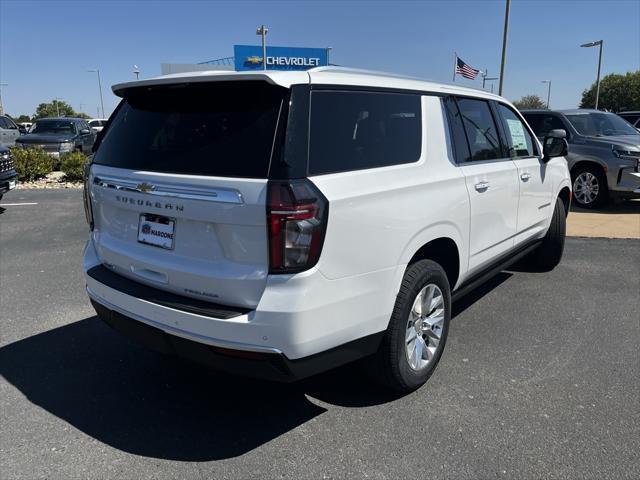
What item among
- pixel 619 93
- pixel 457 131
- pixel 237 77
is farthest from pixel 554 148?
pixel 619 93

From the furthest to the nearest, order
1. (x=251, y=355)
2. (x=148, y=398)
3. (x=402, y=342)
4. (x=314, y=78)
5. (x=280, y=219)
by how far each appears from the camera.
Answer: (x=148, y=398) < (x=402, y=342) < (x=314, y=78) < (x=251, y=355) < (x=280, y=219)

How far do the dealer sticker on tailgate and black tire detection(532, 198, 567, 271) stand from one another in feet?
14.1

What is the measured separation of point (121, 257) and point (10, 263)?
4.05m

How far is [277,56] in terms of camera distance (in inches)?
1316

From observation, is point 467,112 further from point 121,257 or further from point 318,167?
point 121,257

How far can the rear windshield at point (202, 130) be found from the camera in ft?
8.09

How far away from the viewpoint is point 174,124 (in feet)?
9.13

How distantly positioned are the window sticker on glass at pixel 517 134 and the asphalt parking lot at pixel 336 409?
1.47m

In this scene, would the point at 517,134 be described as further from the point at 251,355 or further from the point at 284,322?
the point at 251,355

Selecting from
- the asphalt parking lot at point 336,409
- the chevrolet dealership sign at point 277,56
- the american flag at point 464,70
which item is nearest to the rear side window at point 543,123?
the asphalt parking lot at point 336,409

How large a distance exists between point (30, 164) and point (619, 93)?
70530 millimetres

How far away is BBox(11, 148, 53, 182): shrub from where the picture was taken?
42.9ft

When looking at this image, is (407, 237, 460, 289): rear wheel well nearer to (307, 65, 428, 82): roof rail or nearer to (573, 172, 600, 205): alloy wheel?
(307, 65, 428, 82): roof rail

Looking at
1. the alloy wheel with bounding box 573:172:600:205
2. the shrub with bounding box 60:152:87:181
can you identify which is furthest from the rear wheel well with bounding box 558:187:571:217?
the shrub with bounding box 60:152:87:181
